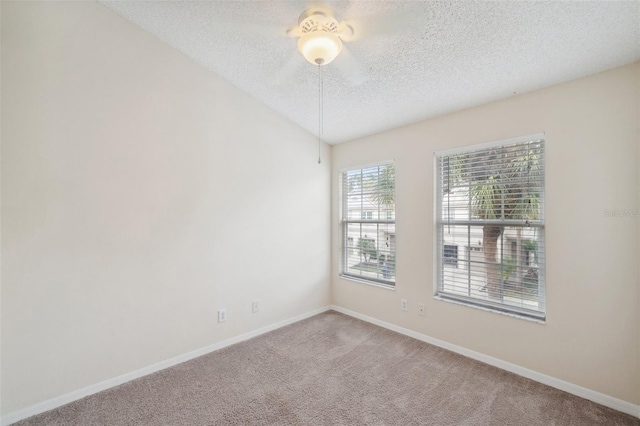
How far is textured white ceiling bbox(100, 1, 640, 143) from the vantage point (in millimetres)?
1668

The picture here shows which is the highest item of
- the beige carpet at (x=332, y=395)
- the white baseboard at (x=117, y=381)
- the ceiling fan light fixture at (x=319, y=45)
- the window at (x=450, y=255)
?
the ceiling fan light fixture at (x=319, y=45)

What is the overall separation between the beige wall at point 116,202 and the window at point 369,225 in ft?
3.75

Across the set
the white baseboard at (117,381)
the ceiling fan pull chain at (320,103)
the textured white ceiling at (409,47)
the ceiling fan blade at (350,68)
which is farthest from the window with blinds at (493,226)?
the white baseboard at (117,381)

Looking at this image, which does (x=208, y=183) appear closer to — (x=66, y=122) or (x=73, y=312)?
(x=66, y=122)

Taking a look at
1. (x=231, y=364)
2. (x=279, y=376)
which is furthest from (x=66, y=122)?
(x=279, y=376)

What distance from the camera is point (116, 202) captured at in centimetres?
220

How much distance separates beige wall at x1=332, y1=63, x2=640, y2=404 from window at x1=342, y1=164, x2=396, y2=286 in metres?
0.84

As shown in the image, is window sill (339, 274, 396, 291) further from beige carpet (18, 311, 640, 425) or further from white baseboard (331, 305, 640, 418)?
beige carpet (18, 311, 640, 425)

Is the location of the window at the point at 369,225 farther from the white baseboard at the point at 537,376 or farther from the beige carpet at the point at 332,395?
the beige carpet at the point at 332,395

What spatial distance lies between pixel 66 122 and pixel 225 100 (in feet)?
4.29

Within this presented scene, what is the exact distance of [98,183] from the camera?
213 centimetres

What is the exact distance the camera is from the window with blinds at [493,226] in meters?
2.32

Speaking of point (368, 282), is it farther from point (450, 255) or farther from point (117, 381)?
point (117, 381)

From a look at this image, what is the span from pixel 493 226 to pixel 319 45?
213cm
